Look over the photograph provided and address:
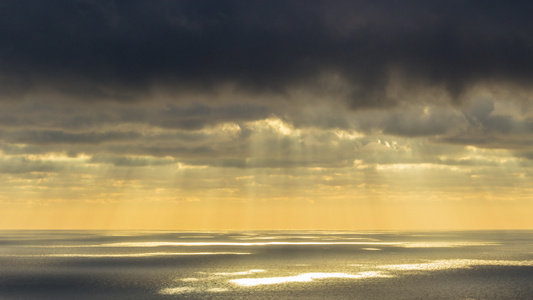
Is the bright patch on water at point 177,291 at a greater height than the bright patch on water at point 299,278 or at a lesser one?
lesser

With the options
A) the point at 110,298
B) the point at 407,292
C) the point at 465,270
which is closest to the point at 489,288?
the point at 407,292

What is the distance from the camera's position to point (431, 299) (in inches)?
2719

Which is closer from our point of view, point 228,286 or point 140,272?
point 228,286

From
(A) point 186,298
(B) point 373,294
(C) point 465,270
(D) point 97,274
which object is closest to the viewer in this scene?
(A) point 186,298

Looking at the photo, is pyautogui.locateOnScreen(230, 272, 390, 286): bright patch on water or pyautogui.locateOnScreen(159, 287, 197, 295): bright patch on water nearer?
pyautogui.locateOnScreen(159, 287, 197, 295): bright patch on water

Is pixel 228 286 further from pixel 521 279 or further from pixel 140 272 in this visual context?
pixel 521 279

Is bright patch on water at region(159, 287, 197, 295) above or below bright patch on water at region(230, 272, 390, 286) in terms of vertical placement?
below

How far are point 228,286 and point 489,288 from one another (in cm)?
3865

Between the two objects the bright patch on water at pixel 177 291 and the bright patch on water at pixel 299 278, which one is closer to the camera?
the bright patch on water at pixel 177 291

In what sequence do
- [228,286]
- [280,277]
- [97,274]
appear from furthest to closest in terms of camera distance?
1. [97,274]
2. [280,277]
3. [228,286]

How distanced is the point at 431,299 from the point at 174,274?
5150 centimetres

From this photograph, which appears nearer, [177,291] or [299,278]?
[177,291]

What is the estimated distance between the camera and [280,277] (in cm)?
9381

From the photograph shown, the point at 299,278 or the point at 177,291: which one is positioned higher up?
the point at 299,278
